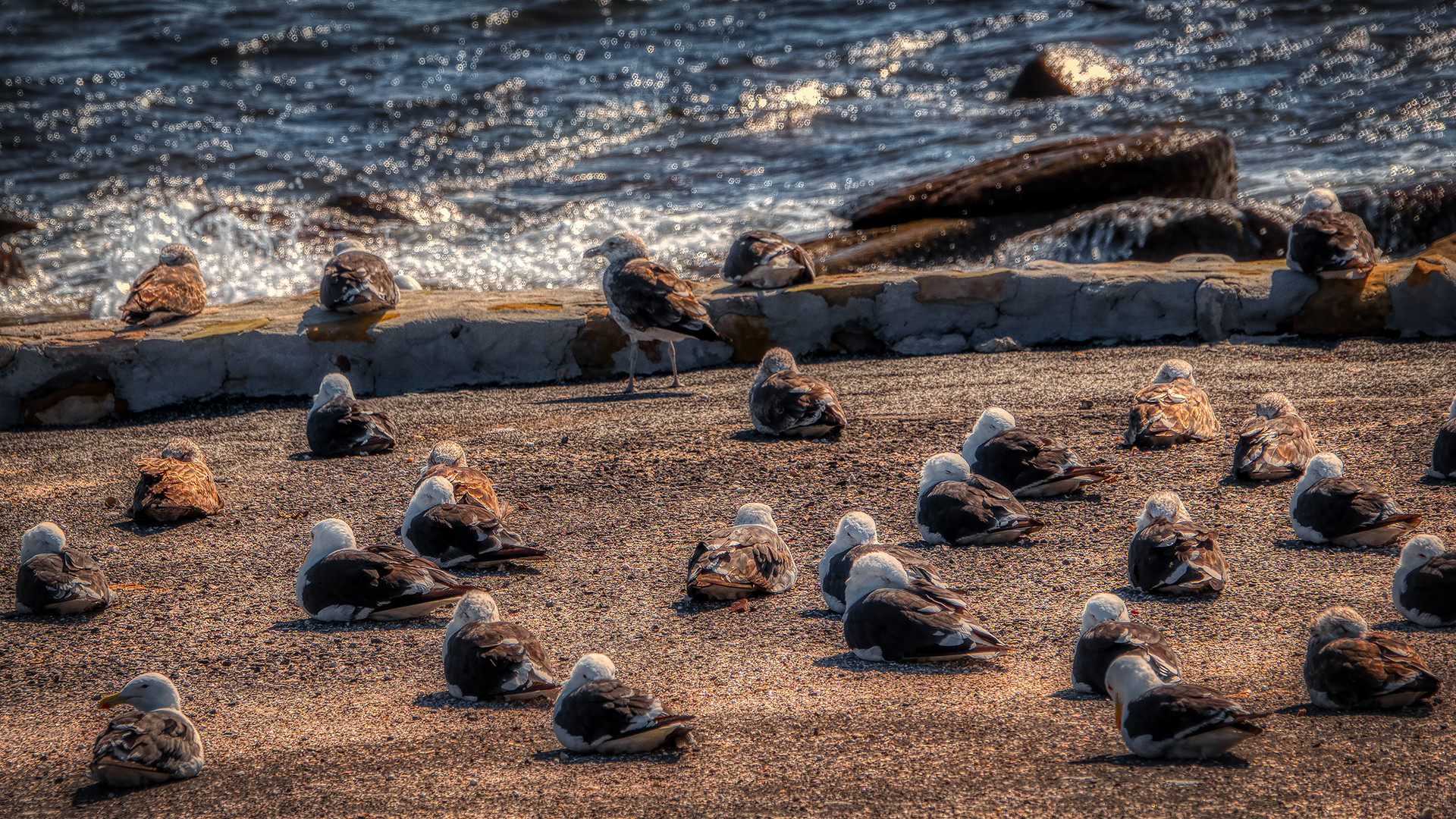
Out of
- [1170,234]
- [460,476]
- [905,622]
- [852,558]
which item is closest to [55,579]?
[460,476]

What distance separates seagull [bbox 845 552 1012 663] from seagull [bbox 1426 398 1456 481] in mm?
3010

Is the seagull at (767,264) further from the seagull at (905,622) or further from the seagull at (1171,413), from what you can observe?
the seagull at (905,622)

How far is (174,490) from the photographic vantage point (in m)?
6.83

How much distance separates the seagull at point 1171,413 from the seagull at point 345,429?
4.41 m

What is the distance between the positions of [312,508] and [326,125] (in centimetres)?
1755

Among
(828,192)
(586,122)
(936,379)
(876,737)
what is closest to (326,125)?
(586,122)

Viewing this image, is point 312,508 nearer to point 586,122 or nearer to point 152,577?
point 152,577

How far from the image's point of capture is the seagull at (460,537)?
581cm

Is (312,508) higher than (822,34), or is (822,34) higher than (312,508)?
(822,34)

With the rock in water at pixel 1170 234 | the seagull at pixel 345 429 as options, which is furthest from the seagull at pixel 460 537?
the rock in water at pixel 1170 234

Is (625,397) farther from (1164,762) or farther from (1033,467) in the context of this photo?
(1164,762)

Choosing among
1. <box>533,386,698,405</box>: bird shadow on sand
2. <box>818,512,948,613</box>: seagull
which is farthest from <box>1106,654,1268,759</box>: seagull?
<box>533,386,698,405</box>: bird shadow on sand

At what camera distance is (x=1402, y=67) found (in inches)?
896

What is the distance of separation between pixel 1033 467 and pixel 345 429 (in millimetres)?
4068
